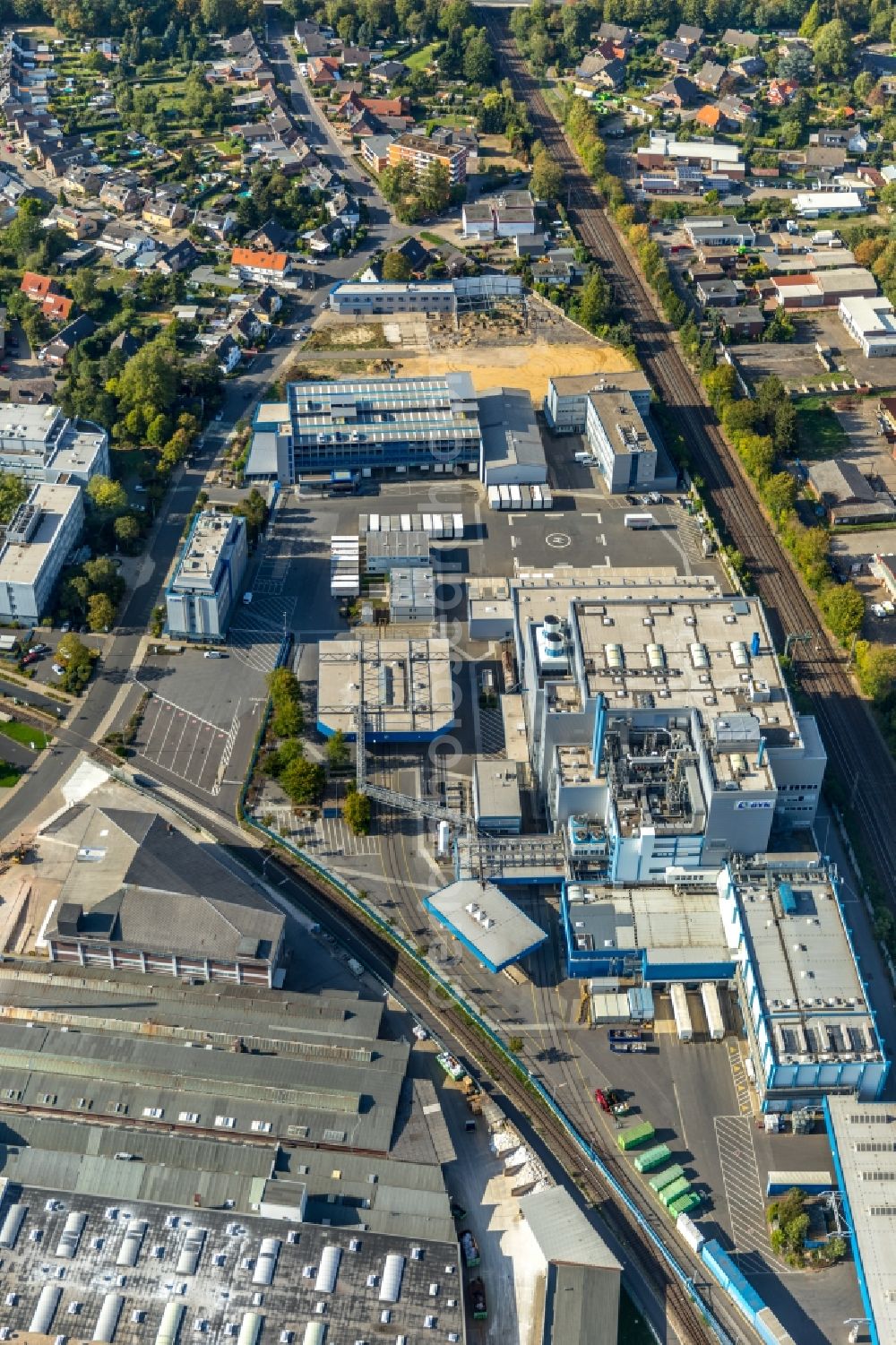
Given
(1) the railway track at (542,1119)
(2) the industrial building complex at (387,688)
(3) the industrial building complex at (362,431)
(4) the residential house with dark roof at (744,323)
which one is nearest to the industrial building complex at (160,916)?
(1) the railway track at (542,1119)

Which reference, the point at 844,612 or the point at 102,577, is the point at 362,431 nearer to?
the point at 102,577

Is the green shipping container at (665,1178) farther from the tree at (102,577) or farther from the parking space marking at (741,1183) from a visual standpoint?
the tree at (102,577)

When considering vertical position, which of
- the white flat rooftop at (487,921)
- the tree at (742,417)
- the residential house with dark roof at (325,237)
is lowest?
the white flat rooftop at (487,921)

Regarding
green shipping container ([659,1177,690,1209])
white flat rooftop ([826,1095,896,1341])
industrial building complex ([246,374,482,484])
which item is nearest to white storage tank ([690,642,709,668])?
white flat rooftop ([826,1095,896,1341])

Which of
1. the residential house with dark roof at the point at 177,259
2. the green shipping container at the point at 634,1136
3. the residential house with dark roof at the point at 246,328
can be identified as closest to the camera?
the green shipping container at the point at 634,1136

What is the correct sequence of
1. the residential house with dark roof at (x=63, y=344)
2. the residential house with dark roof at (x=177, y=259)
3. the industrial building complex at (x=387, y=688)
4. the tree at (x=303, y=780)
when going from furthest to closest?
the residential house with dark roof at (x=177, y=259), the residential house with dark roof at (x=63, y=344), the industrial building complex at (x=387, y=688), the tree at (x=303, y=780)

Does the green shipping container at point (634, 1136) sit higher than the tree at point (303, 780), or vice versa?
the tree at point (303, 780)
